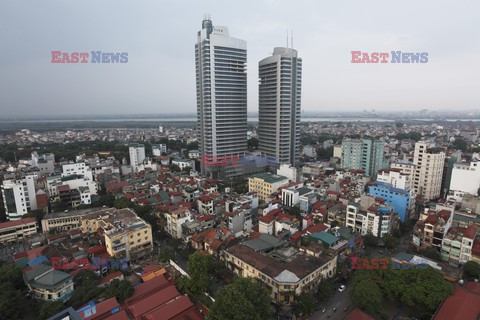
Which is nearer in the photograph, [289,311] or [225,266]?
[289,311]

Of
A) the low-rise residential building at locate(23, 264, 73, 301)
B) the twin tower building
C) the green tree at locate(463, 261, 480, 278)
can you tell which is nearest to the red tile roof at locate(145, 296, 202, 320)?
the low-rise residential building at locate(23, 264, 73, 301)

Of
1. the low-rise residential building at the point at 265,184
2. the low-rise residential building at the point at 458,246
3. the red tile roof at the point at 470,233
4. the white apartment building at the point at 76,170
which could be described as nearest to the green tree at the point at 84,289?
the low-rise residential building at the point at 265,184

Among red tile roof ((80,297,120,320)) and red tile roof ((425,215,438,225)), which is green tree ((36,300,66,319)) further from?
red tile roof ((425,215,438,225))

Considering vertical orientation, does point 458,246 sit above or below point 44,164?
below

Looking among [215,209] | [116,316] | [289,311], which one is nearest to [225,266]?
[289,311]

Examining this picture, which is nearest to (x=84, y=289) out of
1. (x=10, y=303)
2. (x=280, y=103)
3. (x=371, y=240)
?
(x=10, y=303)

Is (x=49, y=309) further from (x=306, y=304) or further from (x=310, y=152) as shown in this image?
(x=310, y=152)

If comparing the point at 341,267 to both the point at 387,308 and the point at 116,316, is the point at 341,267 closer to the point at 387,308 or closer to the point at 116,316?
the point at 387,308

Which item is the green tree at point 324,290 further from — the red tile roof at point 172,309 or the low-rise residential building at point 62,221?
the low-rise residential building at point 62,221
